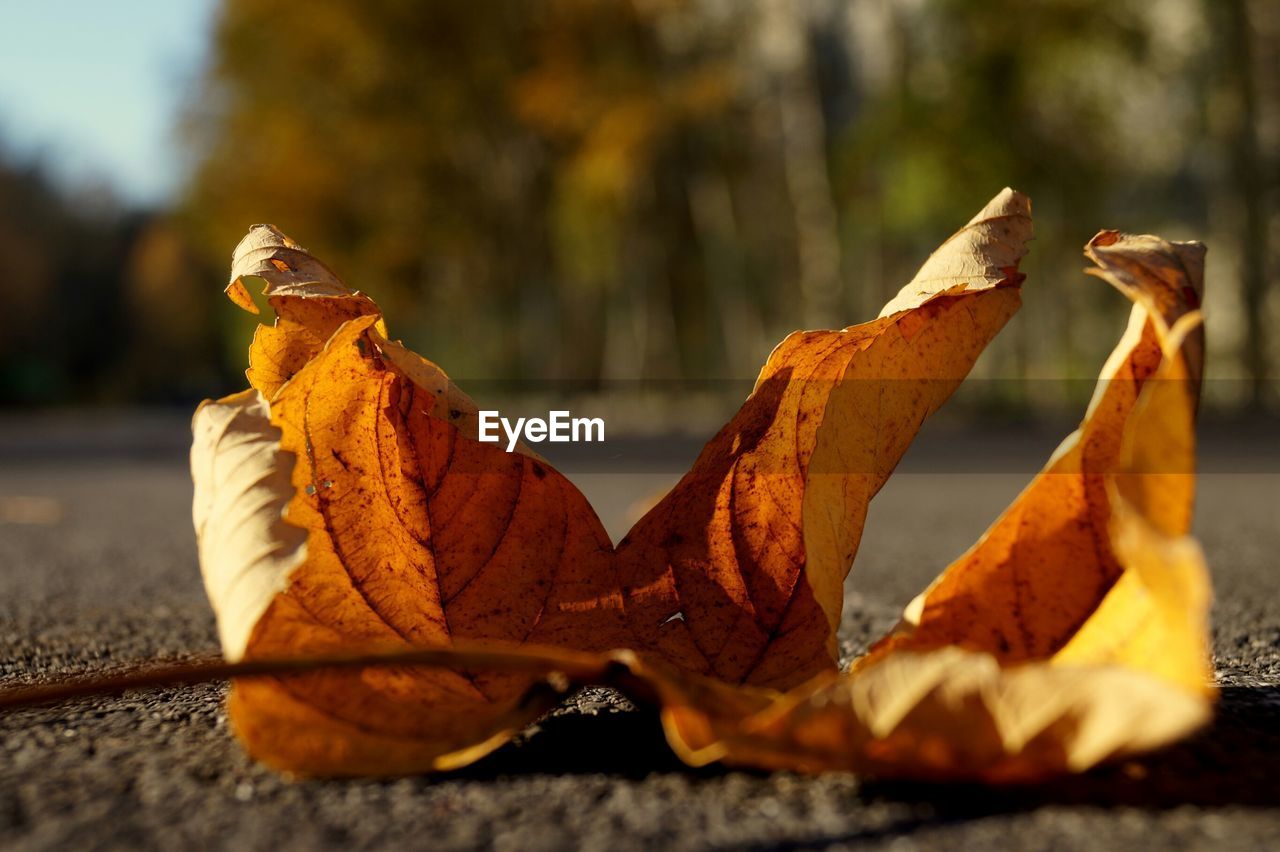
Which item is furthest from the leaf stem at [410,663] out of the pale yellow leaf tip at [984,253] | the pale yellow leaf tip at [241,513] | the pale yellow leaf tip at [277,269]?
the pale yellow leaf tip at [984,253]

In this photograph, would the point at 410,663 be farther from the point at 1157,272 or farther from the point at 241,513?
the point at 1157,272

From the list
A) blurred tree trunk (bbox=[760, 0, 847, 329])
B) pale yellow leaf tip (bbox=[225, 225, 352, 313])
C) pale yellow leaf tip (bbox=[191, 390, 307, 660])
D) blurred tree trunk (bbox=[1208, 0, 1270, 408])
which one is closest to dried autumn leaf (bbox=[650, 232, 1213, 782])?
pale yellow leaf tip (bbox=[191, 390, 307, 660])

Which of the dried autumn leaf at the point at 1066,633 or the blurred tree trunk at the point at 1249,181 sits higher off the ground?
the blurred tree trunk at the point at 1249,181

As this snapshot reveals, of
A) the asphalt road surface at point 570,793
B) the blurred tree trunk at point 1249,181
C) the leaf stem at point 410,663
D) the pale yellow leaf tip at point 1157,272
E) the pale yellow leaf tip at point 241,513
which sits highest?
the blurred tree trunk at point 1249,181

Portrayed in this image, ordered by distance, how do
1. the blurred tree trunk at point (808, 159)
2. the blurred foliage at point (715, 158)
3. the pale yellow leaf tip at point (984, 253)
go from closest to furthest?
the pale yellow leaf tip at point (984, 253) → the blurred foliage at point (715, 158) → the blurred tree trunk at point (808, 159)

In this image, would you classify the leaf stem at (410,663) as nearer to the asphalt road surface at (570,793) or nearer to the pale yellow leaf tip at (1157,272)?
the asphalt road surface at (570,793)

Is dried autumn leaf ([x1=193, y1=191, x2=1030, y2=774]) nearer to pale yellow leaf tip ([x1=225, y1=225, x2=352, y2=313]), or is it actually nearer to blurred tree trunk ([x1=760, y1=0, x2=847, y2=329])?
pale yellow leaf tip ([x1=225, y1=225, x2=352, y2=313])

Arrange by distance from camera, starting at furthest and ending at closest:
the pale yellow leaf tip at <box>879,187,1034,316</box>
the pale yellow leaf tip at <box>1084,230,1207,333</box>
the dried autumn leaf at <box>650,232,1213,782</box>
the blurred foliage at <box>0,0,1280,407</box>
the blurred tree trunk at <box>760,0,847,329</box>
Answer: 1. the blurred tree trunk at <box>760,0,847,329</box>
2. the blurred foliage at <box>0,0,1280,407</box>
3. the pale yellow leaf tip at <box>879,187,1034,316</box>
4. the pale yellow leaf tip at <box>1084,230,1207,333</box>
5. the dried autumn leaf at <box>650,232,1213,782</box>
